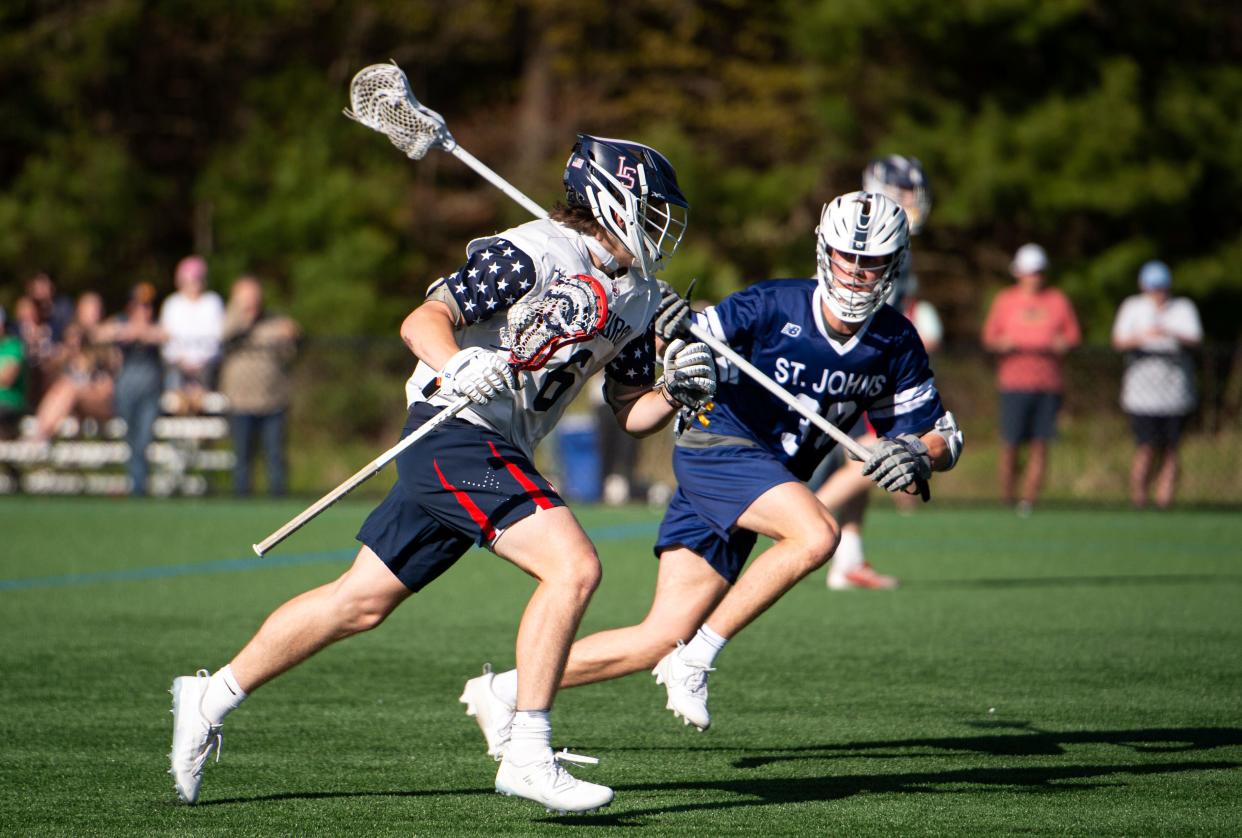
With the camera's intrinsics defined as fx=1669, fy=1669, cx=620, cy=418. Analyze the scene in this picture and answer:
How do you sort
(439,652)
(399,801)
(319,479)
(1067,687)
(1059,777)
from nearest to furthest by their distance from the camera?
(399,801) < (1059,777) < (1067,687) < (439,652) < (319,479)

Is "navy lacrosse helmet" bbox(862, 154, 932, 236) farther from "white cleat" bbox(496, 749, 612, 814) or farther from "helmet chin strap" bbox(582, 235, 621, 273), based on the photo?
"white cleat" bbox(496, 749, 612, 814)

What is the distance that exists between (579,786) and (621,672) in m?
1.05

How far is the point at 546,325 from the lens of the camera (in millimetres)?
4191

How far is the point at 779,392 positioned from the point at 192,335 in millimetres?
10147

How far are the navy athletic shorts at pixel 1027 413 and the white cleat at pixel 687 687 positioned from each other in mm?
9083

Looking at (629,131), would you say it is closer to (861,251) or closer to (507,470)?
(861,251)

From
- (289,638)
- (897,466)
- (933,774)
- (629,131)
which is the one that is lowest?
(933,774)

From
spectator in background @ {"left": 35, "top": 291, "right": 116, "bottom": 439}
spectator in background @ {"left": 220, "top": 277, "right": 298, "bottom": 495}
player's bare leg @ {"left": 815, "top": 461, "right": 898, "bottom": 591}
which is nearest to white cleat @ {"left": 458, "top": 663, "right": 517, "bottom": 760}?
player's bare leg @ {"left": 815, "top": 461, "right": 898, "bottom": 591}

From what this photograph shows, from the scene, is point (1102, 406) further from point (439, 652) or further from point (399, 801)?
point (399, 801)

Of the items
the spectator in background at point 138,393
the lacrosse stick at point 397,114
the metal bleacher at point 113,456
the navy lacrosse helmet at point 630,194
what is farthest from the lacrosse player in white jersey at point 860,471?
the metal bleacher at point 113,456

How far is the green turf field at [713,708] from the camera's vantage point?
421 centimetres

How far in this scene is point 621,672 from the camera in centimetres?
502

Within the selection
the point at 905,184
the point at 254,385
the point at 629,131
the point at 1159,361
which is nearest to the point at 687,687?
the point at 905,184

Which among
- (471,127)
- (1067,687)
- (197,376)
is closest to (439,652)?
(1067,687)
